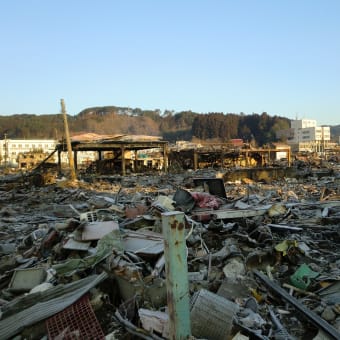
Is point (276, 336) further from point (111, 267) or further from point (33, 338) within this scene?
point (33, 338)

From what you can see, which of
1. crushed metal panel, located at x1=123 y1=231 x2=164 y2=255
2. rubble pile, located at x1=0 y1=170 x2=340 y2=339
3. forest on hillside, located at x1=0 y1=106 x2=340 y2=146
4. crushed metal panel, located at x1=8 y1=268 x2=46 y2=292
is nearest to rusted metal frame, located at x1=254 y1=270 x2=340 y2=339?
rubble pile, located at x1=0 y1=170 x2=340 y2=339

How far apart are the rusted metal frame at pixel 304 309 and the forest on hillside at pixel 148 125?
9382 cm

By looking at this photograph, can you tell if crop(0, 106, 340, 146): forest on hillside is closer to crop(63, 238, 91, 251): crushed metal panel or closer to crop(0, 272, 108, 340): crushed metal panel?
crop(63, 238, 91, 251): crushed metal panel

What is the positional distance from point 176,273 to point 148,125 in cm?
12212

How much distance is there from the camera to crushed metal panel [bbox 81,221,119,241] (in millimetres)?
5375

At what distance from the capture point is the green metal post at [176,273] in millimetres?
2861

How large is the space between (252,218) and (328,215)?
2.20 meters

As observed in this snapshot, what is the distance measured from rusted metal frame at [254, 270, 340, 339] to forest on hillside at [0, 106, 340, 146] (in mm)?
93823

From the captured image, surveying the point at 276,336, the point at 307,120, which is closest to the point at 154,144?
the point at 276,336

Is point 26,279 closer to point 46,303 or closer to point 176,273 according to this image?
point 46,303

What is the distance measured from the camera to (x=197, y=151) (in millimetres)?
39969

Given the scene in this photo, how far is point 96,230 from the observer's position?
5500 millimetres

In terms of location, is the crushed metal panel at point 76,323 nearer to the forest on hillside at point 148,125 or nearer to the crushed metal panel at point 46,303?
the crushed metal panel at point 46,303

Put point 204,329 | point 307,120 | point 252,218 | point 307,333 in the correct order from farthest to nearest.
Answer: point 307,120, point 252,218, point 307,333, point 204,329
